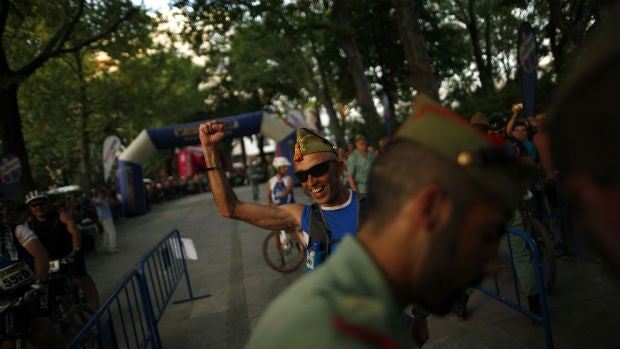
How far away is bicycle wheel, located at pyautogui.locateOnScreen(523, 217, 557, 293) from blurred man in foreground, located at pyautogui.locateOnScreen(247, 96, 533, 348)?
376 cm

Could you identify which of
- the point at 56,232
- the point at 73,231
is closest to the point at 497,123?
the point at 73,231

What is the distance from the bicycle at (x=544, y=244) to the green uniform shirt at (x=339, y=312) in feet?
13.1

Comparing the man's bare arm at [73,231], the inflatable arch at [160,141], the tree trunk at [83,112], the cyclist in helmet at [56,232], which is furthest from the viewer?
the tree trunk at [83,112]

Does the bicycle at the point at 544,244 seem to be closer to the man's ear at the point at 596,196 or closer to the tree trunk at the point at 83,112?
the man's ear at the point at 596,196

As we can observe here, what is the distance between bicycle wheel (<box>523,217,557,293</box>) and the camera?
434 centimetres

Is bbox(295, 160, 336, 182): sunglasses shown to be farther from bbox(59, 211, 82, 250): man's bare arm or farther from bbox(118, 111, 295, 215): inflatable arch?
bbox(118, 111, 295, 215): inflatable arch

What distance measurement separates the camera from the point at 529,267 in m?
3.85

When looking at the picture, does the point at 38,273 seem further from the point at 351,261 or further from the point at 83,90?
the point at 83,90

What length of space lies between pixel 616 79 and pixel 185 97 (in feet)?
107

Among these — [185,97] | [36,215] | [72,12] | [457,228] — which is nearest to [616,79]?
→ [457,228]

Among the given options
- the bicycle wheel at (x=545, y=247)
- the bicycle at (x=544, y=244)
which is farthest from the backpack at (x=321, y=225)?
the bicycle at (x=544, y=244)

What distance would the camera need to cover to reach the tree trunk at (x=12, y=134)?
10.2 m

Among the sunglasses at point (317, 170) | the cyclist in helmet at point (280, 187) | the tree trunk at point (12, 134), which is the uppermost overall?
the tree trunk at point (12, 134)

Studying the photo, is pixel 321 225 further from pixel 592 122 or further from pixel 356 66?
pixel 356 66
